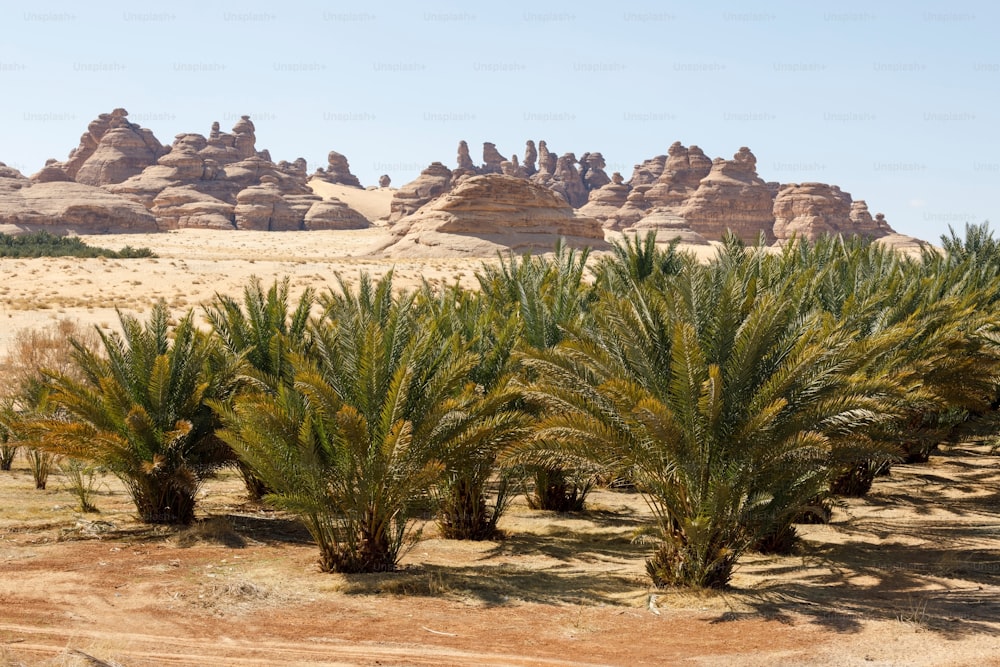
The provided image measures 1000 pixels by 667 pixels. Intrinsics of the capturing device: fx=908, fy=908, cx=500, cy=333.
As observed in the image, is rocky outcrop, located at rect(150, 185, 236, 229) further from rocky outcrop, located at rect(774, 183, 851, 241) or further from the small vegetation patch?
rocky outcrop, located at rect(774, 183, 851, 241)

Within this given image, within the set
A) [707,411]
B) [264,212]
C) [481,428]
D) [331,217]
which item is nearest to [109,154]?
[264,212]

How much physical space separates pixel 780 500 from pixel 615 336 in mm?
1870

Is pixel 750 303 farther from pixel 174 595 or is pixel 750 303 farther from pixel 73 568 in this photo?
pixel 73 568

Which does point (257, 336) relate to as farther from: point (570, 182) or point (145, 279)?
point (570, 182)

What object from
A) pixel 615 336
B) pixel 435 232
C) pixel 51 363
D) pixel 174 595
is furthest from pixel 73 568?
pixel 435 232

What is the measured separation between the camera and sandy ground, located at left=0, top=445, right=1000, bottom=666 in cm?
553

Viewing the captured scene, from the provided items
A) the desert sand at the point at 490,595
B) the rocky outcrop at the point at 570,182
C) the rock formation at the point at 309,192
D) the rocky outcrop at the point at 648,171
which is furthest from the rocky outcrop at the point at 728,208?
the desert sand at the point at 490,595

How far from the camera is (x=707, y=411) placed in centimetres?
646

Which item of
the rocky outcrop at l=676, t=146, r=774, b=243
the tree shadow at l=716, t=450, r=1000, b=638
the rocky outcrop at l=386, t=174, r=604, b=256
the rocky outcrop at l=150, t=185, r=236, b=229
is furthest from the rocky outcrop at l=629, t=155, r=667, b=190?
the tree shadow at l=716, t=450, r=1000, b=638

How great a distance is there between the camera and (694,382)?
259 inches

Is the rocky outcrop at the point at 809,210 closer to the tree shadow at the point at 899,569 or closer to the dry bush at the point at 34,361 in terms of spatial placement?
the dry bush at the point at 34,361

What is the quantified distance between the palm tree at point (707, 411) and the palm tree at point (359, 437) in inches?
33.4

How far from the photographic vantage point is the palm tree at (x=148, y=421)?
843 centimetres

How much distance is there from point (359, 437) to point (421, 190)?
302 feet
